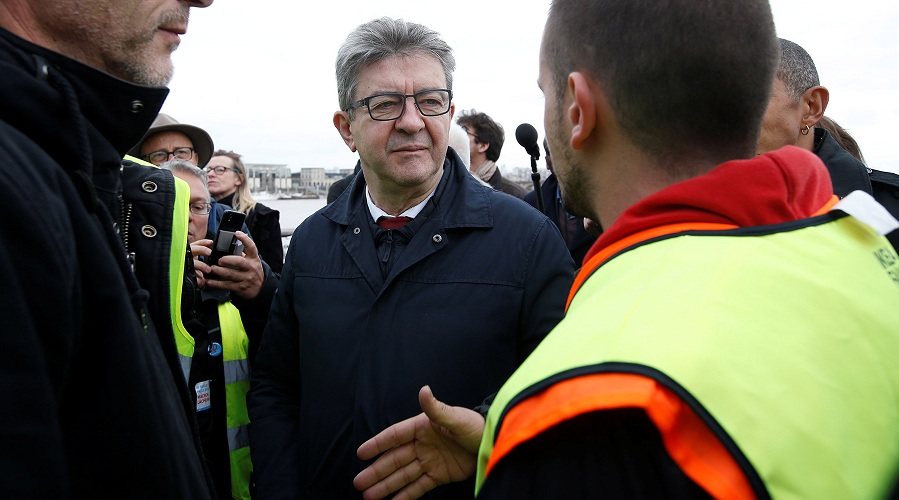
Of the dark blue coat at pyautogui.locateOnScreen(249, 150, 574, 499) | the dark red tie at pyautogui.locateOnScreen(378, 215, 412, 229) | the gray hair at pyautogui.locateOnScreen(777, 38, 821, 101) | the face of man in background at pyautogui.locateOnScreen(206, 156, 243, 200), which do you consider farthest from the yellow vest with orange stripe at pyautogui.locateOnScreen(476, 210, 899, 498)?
the face of man in background at pyautogui.locateOnScreen(206, 156, 243, 200)

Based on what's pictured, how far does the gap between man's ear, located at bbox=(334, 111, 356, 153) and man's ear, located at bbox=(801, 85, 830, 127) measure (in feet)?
7.43

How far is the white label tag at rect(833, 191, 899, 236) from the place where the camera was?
1.07 meters

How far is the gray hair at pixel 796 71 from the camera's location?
3137 mm

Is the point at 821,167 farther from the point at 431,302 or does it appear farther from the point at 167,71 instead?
the point at 167,71

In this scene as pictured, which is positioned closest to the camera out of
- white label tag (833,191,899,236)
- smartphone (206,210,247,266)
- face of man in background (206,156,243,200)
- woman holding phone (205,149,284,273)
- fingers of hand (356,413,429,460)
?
white label tag (833,191,899,236)

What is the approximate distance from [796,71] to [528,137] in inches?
55.8

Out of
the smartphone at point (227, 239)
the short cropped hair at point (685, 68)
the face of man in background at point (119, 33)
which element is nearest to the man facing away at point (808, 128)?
the short cropped hair at point (685, 68)

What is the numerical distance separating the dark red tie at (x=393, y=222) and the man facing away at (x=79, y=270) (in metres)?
1.05

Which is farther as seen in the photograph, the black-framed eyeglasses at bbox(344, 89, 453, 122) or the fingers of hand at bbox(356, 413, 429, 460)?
the black-framed eyeglasses at bbox(344, 89, 453, 122)

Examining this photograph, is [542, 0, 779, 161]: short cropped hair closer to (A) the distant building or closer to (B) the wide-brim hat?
(B) the wide-brim hat

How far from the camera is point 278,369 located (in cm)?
246

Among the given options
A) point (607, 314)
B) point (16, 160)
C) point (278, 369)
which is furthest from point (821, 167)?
point (278, 369)

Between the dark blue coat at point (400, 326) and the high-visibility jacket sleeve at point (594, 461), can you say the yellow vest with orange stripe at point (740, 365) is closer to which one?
the high-visibility jacket sleeve at point (594, 461)

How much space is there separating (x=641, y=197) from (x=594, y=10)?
15.5 inches
